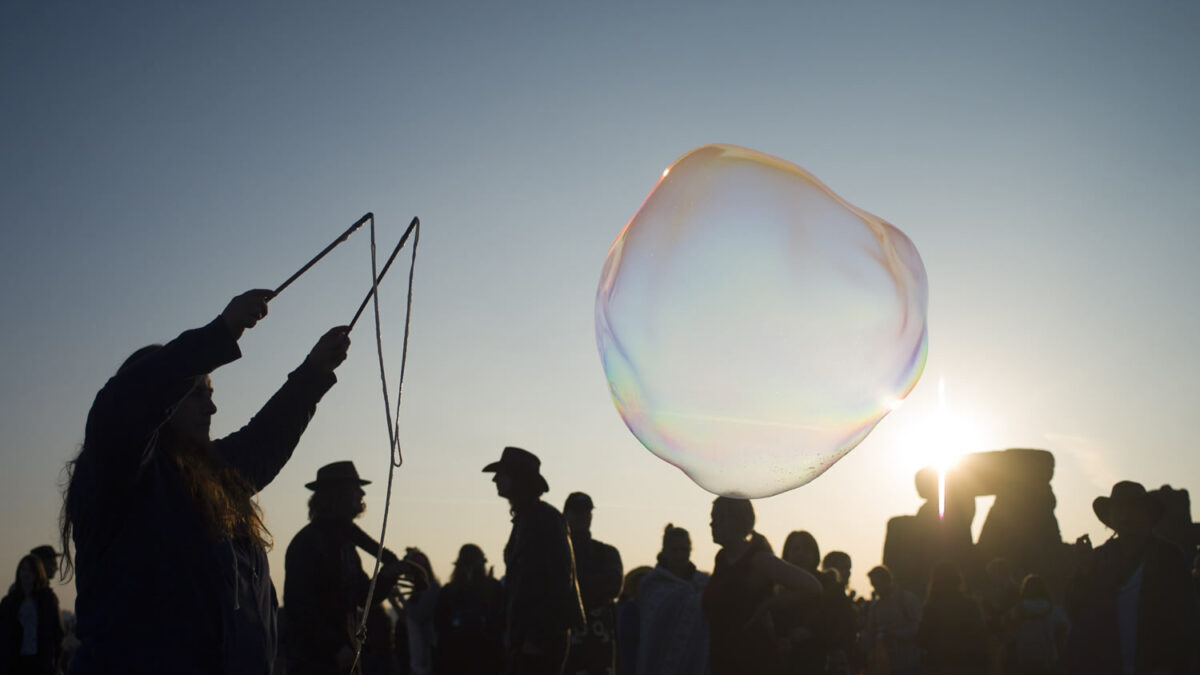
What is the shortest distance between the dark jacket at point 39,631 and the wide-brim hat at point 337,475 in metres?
4.76

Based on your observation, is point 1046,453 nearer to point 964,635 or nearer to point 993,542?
point 993,542

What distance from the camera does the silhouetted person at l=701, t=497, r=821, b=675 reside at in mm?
5477

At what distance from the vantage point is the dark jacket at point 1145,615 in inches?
201

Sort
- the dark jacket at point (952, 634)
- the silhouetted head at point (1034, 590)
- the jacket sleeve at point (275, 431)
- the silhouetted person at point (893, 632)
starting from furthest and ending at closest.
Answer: the silhouetted person at point (893, 632), the silhouetted head at point (1034, 590), the dark jacket at point (952, 634), the jacket sleeve at point (275, 431)

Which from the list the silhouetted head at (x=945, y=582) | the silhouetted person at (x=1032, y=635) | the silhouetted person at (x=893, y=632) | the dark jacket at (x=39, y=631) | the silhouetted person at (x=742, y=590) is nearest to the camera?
the silhouetted person at (x=742, y=590)

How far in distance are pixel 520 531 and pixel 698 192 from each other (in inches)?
102

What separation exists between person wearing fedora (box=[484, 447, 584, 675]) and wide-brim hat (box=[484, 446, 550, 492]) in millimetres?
140

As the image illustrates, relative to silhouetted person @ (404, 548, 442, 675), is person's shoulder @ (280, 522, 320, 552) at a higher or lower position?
lower

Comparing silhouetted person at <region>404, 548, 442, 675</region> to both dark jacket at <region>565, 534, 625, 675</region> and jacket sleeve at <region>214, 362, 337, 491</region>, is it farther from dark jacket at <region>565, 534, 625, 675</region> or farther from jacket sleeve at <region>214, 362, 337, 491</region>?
jacket sleeve at <region>214, 362, 337, 491</region>

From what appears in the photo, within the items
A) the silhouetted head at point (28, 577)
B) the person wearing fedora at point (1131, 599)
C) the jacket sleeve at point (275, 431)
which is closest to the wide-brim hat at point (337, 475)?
the jacket sleeve at point (275, 431)

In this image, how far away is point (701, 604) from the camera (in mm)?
5855

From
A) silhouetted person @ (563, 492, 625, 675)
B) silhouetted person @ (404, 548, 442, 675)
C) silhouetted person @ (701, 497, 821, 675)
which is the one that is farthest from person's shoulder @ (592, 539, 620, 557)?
silhouetted person @ (404, 548, 442, 675)

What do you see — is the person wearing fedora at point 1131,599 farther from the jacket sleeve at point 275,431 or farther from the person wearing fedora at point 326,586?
the jacket sleeve at point 275,431

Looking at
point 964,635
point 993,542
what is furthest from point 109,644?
point 993,542
